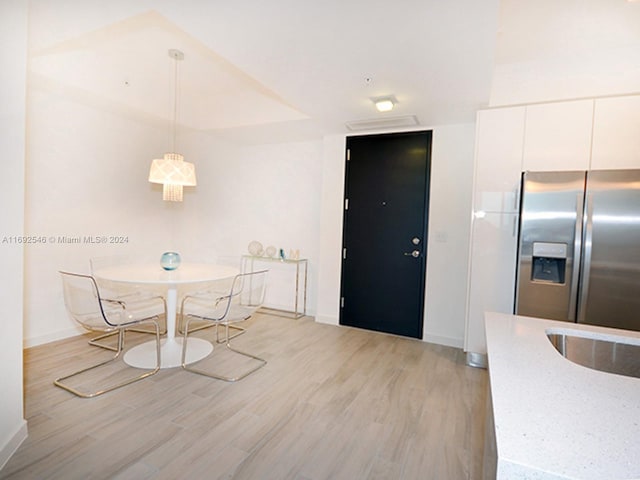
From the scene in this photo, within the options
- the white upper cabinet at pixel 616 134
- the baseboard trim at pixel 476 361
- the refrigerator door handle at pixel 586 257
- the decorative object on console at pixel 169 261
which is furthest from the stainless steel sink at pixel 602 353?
the decorative object on console at pixel 169 261

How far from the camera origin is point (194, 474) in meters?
1.66

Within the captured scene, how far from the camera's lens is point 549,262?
8.64ft

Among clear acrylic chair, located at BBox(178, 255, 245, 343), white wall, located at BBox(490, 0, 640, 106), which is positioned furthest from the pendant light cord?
white wall, located at BBox(490, 0, 640, 106)

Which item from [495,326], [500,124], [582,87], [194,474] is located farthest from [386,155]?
[194,474]

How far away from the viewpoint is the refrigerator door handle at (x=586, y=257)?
7.92 feet

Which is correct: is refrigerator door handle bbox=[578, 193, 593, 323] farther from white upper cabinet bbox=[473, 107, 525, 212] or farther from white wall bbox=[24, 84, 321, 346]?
white wall bbox=[24, 84, 321, 346]

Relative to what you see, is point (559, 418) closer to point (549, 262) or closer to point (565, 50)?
point (549, 262)

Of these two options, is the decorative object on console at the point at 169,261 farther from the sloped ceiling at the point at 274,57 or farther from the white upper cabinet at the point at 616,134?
the white upper cabinet at the point at 616,134

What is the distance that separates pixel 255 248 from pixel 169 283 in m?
2.03

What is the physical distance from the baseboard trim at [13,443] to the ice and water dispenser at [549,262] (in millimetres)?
3519

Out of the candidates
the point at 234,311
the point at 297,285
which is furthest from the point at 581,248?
the point at 297,285

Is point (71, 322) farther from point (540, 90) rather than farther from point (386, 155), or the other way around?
point (540, 90)

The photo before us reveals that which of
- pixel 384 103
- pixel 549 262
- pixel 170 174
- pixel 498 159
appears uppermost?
pixel 384 103

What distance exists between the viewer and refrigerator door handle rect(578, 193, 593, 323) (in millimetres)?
2414
